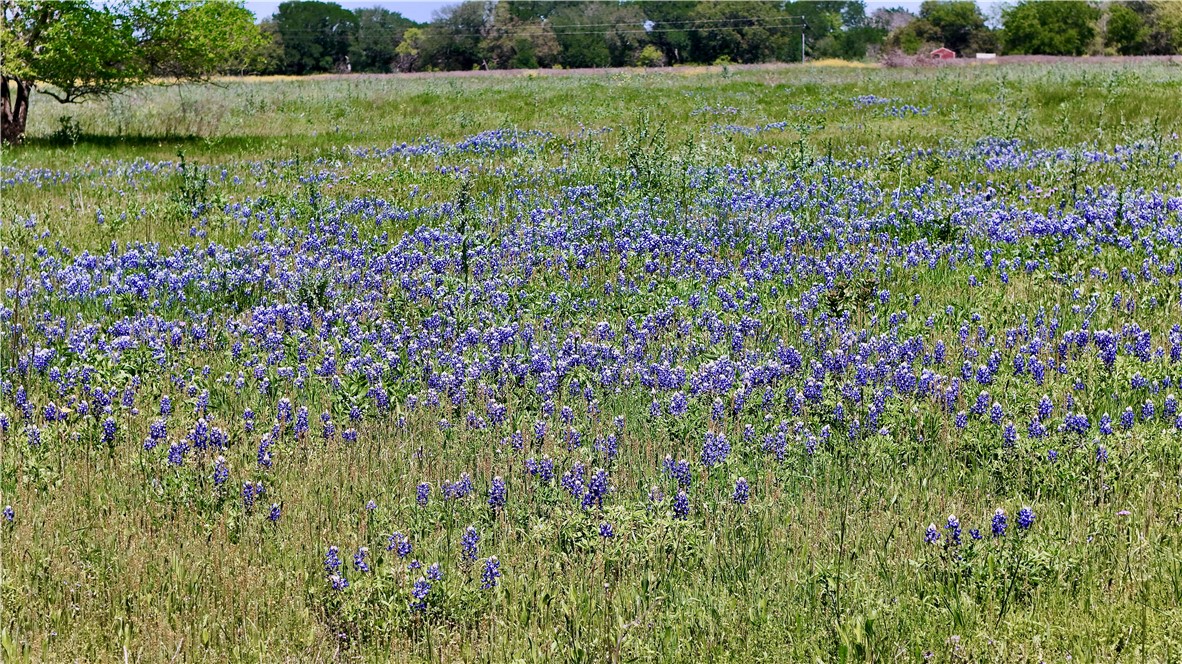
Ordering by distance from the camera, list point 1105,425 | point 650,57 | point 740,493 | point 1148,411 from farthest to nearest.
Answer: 1. point 650,57
2. point 1148,411
3. point 1105,425
4. point 740,493

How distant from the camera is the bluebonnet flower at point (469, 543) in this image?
4.57 m

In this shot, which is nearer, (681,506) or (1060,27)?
(681,506)

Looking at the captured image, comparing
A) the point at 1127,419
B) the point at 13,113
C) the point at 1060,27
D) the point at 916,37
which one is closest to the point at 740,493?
the point at 1127,419

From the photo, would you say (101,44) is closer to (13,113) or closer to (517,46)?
(13,113)

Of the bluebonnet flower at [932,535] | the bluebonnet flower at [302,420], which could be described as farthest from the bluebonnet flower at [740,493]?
the bluebonnet flower at [302,420]

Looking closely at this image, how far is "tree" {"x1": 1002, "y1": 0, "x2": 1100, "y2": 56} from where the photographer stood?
268 ft

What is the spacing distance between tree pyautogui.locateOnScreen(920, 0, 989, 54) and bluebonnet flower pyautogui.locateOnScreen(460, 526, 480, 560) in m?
98.1

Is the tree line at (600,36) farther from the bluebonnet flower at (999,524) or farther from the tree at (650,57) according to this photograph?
the bluebonnet flower at (999,524)

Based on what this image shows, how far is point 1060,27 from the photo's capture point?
270 ft

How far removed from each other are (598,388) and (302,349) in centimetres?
208

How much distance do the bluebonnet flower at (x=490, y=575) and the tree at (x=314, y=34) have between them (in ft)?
338

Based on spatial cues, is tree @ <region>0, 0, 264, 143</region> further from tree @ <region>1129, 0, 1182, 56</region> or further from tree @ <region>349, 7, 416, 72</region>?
tree @ <region>349, 7, 416, 72</region>

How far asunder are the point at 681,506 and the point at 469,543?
978 millimetres

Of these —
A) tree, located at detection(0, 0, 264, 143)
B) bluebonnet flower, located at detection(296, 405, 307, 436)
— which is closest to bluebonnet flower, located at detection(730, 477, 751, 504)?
bluebonnet flower, located at detection(296, 405, 307, 436)
